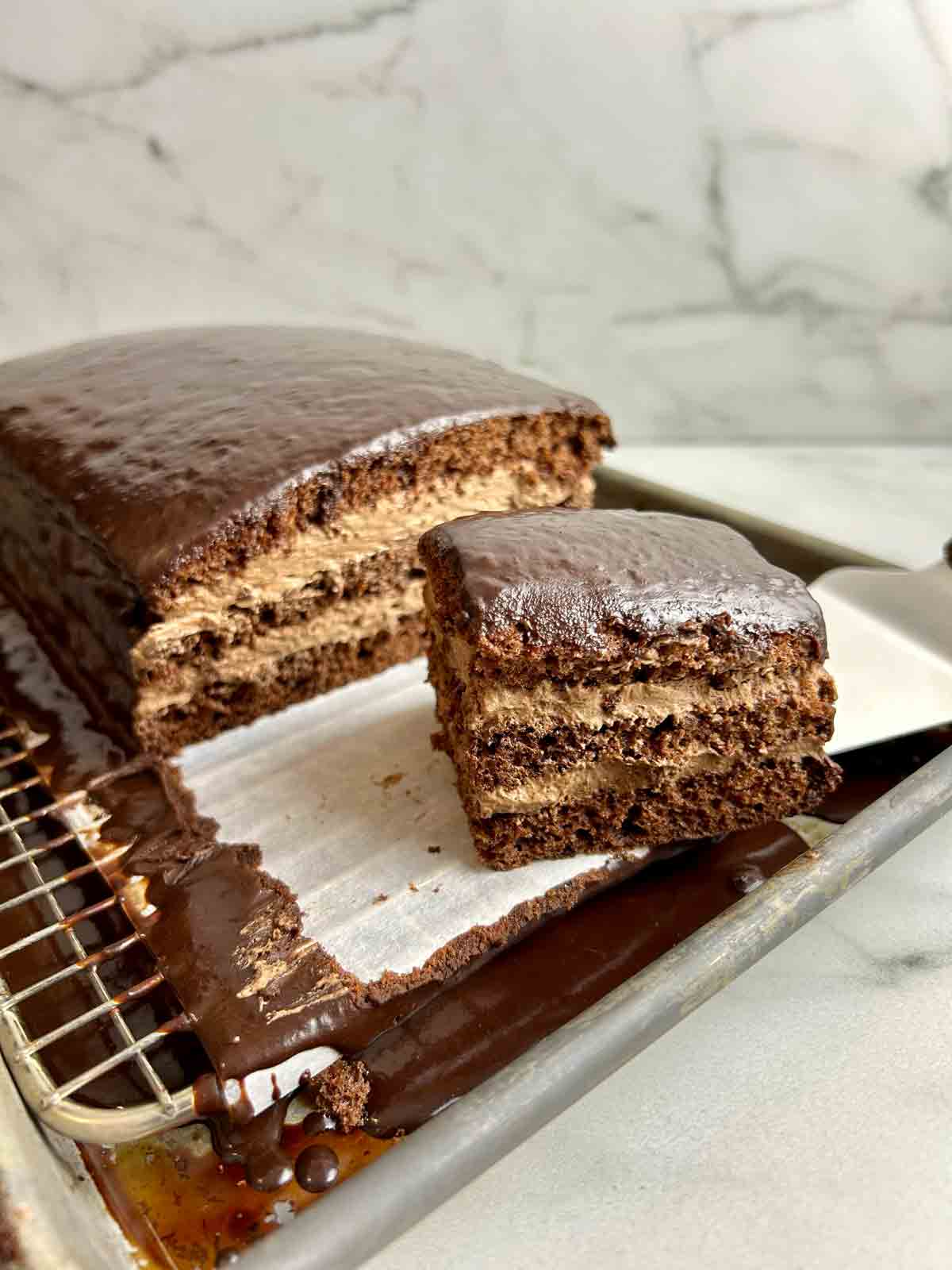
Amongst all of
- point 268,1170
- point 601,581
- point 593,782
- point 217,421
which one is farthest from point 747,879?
point 217,421

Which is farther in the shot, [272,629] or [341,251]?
[341,251]

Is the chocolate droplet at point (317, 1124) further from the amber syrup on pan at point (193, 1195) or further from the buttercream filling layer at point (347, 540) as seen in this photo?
the buttercream filling layer at point (347, 540)

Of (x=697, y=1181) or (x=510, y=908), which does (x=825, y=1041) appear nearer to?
(x=697, y=1181)

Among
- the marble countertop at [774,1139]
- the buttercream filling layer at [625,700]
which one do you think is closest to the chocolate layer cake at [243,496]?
the buttercream filling layer at [625,700]

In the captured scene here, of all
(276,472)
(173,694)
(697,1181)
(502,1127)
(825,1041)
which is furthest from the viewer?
(173,694)

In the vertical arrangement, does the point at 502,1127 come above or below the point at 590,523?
below

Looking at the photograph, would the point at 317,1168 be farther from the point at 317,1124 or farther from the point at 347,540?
the point at 347,540

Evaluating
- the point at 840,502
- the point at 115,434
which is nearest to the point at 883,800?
the point at 115,434
